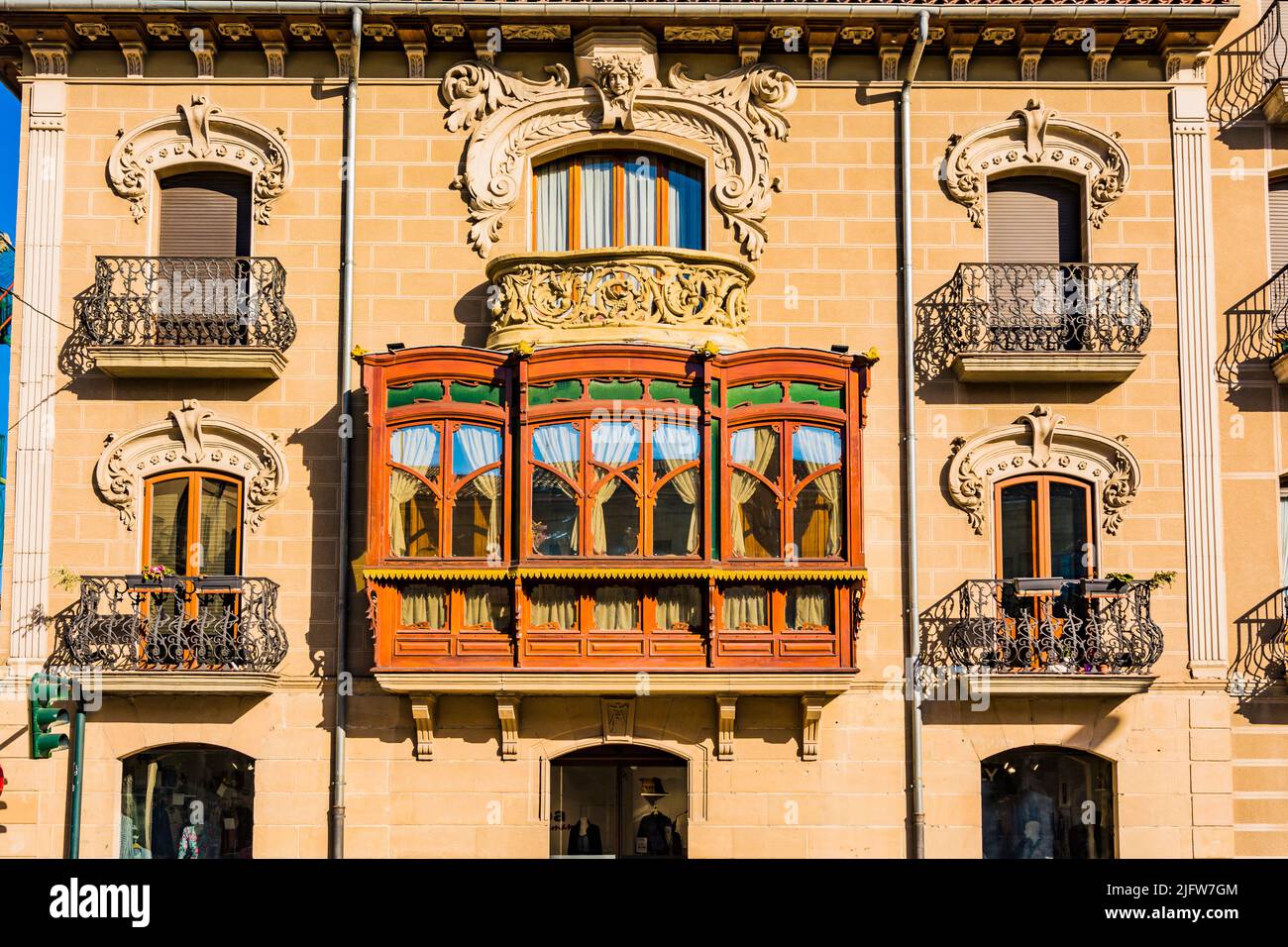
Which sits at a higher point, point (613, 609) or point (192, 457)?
point (192, 457)

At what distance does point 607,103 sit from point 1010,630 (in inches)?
335

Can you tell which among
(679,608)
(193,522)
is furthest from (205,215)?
(679,608)

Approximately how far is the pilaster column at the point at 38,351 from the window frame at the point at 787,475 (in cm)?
864

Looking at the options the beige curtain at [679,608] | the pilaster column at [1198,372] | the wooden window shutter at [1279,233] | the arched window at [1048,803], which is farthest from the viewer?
the wooden window shutter at [1279,233]

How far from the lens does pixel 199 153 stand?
20391 mm

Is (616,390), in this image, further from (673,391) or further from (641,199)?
(641,199)

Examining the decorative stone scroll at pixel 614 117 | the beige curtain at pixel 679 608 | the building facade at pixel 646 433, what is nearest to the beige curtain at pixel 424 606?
the building facade at pixel 646 433

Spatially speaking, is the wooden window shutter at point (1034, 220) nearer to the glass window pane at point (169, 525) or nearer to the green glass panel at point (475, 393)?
the green glass panel at point (475, 393)

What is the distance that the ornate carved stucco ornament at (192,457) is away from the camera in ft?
64.7

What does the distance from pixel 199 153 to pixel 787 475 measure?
28.9 ft

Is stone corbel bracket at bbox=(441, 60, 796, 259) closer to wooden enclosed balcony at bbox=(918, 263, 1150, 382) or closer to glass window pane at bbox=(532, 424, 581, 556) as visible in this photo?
wooden enclosed balcony at bbox=(918, 263, 1150, 382)

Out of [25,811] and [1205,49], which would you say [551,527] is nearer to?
[25,811]

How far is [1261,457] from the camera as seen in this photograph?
19938 mm
